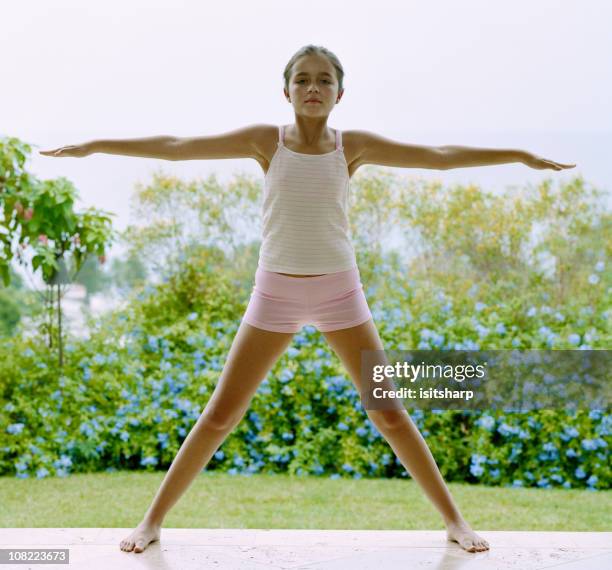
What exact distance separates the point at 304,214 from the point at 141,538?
963 millimetres

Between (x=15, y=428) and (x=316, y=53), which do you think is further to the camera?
(x=15, y=428)

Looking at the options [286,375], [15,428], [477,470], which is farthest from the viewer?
[286,375]

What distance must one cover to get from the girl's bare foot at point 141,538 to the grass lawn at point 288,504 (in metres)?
0.72

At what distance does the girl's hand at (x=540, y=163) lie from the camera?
235 cm

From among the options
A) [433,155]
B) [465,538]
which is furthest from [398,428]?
[433,155]

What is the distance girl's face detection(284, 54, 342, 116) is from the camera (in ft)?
7.45

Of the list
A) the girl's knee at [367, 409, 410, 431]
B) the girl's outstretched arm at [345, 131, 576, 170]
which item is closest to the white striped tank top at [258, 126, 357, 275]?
the girl's outstretched arm at [345, 131, 576, 170]

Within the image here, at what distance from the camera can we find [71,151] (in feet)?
7.34

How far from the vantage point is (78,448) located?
12.3ft

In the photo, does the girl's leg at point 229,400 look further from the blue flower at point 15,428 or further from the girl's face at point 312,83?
the blue flower at point 15,428

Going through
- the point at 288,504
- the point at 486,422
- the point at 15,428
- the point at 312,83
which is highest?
the point at 312,83

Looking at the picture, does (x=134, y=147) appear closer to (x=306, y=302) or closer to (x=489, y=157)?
(x=306, y=302)

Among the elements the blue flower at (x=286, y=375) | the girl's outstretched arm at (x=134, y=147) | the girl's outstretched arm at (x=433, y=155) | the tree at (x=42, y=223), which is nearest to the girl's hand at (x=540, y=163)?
the girl's outstretched arm at (x=433, y=155)

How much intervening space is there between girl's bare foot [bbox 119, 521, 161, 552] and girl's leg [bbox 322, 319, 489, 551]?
2.18 ft
